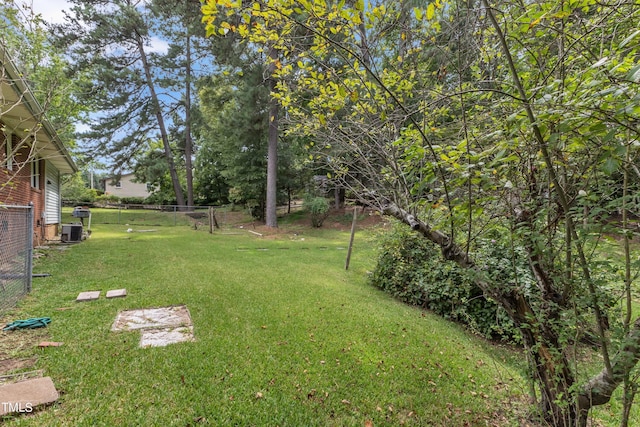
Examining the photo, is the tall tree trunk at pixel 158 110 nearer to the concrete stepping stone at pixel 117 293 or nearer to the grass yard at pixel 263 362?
the grass yard at pixel 263 362

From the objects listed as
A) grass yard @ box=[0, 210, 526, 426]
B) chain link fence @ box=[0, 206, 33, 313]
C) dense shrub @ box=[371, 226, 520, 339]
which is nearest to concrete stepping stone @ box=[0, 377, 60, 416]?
grass yard @ box=[0, 210, 526, 426]

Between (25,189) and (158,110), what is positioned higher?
(158,110)

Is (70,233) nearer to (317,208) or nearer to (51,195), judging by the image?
(51,195)

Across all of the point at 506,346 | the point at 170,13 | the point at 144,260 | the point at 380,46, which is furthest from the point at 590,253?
the point at 170,13

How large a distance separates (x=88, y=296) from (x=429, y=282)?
5.17 meters

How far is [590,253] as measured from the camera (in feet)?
5.32

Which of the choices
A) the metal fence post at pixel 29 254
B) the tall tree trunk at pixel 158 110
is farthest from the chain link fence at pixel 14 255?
the tall tree trunk at pixel 158 110

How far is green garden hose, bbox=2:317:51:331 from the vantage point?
321 centimetres

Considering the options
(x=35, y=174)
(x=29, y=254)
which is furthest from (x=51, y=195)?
(x=29, y=254)

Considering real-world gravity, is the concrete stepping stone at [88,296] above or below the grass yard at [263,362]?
above

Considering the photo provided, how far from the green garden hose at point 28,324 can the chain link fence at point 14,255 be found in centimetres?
58

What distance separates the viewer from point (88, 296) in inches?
169

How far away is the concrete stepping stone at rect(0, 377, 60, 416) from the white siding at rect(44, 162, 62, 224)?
32.0 ft

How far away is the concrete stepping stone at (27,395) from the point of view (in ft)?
6.59
